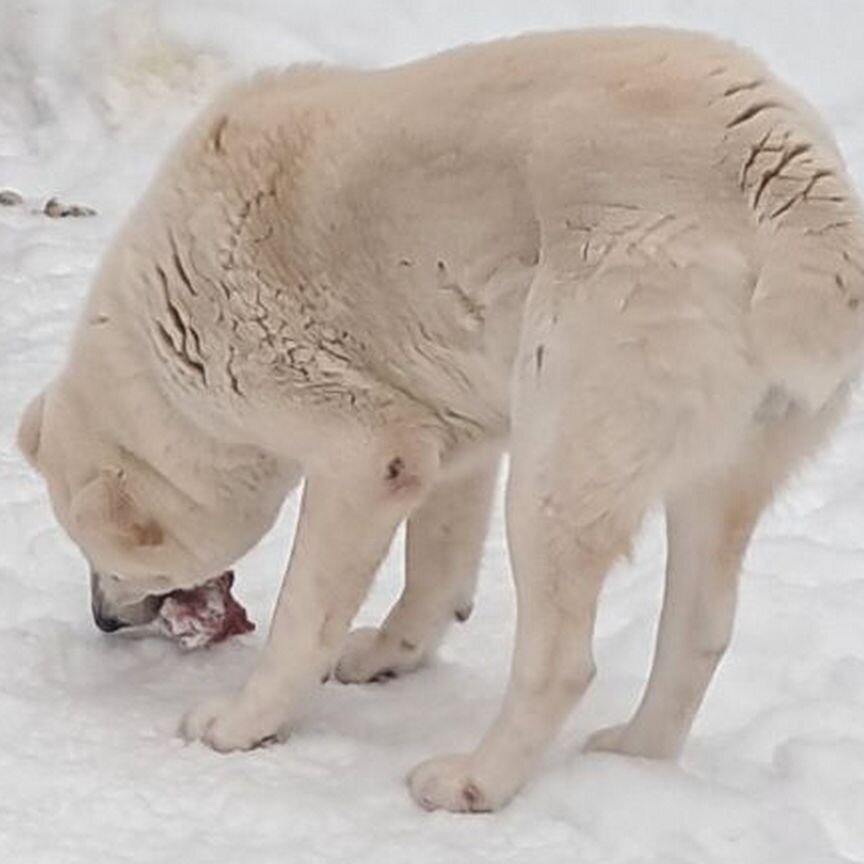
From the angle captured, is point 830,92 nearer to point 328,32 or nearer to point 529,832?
point 328,32

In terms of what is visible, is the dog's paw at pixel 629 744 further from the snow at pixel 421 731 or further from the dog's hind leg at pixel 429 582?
the dog's hind leg at pixel 429 582

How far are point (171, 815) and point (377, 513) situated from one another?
639mm

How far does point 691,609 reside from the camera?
11.9 ft

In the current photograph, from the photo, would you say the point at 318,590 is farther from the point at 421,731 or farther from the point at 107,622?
the point at 107,622

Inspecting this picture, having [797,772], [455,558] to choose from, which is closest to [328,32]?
[455,558]

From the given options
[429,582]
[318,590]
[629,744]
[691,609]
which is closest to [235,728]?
[318,590]

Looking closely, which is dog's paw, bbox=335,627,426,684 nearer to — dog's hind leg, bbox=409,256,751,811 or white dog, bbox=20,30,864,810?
white dog, bbox=20,30,864,810

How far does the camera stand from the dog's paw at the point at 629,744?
362 centimetres

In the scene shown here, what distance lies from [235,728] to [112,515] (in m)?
0.48

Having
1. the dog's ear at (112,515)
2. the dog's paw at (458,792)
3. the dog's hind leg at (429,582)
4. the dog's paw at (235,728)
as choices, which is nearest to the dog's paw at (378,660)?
the dog's hind leg at (429,582)

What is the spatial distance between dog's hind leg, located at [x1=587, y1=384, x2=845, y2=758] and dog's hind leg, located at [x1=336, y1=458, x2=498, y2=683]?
0.56m

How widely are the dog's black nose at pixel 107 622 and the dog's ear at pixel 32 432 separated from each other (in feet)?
1.05

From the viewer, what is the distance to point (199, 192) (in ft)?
12.3

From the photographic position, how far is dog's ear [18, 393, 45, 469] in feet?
13.3
